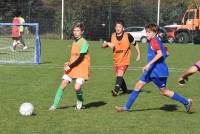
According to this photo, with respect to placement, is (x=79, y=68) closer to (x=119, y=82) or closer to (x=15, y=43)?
(x=119, y=82)

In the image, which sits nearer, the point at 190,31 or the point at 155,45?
the point at 155,45

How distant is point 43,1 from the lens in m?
56.8

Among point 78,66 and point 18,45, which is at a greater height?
point 78,66

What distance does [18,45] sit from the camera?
A: 1000 inches

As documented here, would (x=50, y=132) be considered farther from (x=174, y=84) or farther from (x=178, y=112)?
(x=174, y=84)

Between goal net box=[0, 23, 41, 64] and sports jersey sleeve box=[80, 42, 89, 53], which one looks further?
goal net box=[0, 23, 41, 64]

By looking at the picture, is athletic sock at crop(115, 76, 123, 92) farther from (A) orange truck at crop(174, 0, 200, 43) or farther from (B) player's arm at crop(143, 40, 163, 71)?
(A) orange truck at crop(174, 0, 200, 43)

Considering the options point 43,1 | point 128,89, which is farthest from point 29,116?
point 43,1

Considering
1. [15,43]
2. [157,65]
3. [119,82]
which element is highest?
[157,65]

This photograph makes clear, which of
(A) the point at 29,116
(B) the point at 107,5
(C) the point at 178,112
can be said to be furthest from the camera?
(B) the point at 107,5

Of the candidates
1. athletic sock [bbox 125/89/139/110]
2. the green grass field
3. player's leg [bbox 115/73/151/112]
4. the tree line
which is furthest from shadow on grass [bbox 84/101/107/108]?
the tree line

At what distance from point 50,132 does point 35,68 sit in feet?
34.2

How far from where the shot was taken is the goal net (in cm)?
2173

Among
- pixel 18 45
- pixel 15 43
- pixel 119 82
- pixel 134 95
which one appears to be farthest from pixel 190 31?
pixel 134 95
